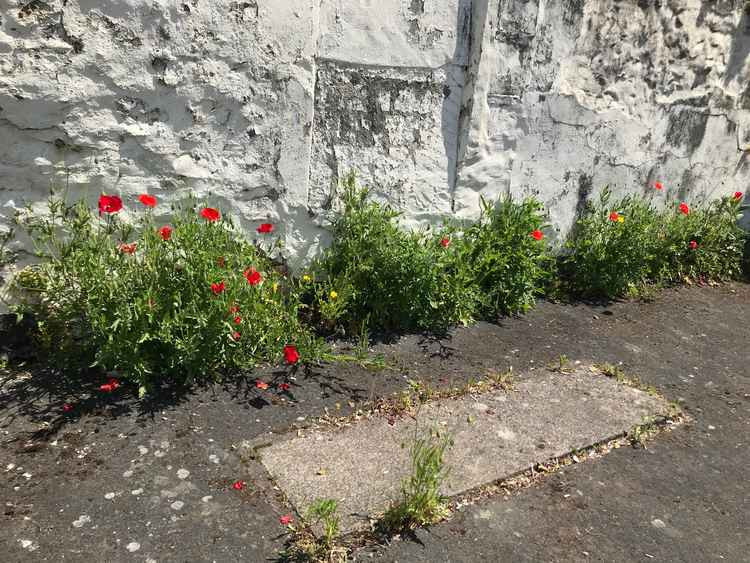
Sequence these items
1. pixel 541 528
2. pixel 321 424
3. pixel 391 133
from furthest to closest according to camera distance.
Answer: pixel 391 133
pixel 321 424
pixel 541 528

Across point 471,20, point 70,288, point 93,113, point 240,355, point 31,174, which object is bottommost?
point 240,355

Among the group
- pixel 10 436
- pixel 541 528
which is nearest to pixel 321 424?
pixel 541 528

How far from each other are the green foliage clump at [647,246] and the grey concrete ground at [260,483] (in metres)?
1.04

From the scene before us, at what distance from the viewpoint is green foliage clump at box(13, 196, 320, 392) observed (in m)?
2.76

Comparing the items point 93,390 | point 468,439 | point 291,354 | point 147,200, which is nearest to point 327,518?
point 468,439

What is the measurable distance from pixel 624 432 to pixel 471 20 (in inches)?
92.2

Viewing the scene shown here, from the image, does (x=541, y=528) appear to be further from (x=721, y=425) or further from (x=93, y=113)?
(x=93, y=113)

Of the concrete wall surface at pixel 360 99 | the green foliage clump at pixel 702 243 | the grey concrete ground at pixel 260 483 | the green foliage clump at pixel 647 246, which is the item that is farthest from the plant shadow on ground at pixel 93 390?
the green foliage clump at pixel 702 243

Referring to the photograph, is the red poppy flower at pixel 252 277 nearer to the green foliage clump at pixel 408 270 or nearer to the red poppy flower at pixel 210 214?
the red poppy flower at pixel 210 214

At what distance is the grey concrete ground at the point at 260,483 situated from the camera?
218cm

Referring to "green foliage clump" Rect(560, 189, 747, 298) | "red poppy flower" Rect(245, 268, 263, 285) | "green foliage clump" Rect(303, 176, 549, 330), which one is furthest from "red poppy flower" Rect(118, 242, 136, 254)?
"green foliage clump" Rect(560, 189, 747, 298)

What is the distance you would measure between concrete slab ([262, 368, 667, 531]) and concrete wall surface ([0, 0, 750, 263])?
48.1 inches

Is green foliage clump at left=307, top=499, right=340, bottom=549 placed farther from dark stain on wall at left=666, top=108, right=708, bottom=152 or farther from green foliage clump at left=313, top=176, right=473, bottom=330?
dark stain on wall at left=666, top=108, right=708, bottom=152

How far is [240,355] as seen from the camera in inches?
120
